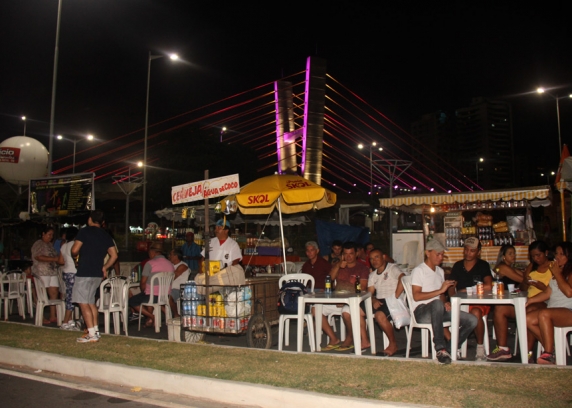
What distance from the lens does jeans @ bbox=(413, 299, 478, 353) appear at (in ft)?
18.2

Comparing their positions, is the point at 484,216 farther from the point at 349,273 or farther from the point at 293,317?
the point at 293,317

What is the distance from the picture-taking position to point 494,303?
5.50 metres

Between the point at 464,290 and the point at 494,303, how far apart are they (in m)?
0.88

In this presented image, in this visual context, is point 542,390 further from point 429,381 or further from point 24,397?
point 24,397

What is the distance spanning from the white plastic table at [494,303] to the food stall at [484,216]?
301 inches

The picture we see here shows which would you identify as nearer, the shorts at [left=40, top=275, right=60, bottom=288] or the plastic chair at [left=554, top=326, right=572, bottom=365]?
the plastic chair at [left=554, top=326, right=572, bottom=365]

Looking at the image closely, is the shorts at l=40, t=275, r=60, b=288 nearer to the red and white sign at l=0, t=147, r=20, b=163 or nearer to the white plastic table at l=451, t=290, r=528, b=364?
the white plastic table at l=451, t=290, r=528, b=364

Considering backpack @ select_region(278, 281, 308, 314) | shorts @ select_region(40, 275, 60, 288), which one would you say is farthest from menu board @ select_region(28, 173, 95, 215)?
backpack @ select_region(278, 281, 308, 314)

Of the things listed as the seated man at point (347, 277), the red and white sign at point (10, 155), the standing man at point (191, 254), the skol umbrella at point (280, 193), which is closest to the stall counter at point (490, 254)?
the skol umbrella at point (280, 193)

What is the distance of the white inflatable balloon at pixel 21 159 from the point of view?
1725 centimetres

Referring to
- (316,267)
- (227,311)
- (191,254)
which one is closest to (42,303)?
(227,311)

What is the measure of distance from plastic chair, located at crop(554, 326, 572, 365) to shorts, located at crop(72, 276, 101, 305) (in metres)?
5.62

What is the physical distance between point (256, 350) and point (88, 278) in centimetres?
251

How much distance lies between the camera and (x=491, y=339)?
7.54m
